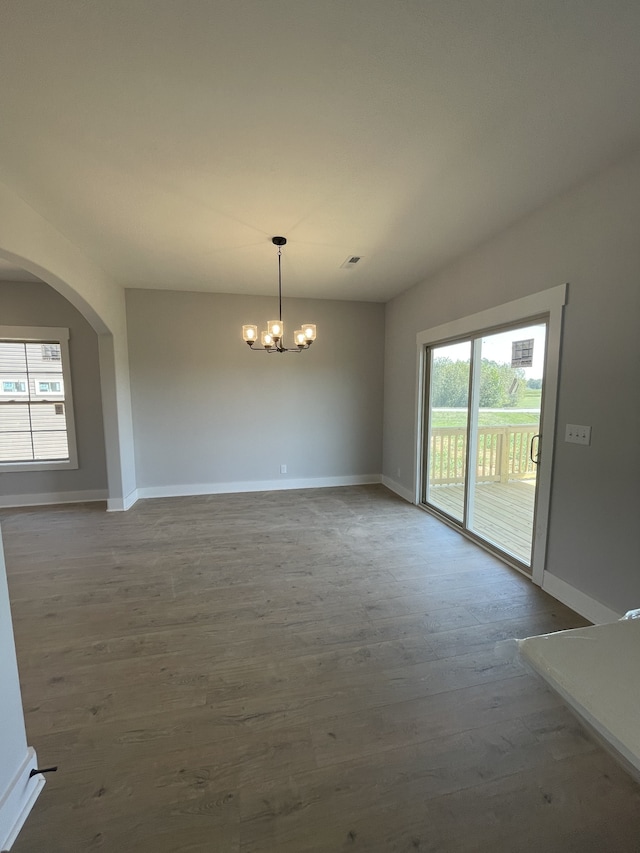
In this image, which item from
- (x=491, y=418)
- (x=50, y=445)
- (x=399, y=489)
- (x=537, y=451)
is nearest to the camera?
(x=537, y=451)

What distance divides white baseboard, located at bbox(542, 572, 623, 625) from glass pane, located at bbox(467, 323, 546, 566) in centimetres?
32

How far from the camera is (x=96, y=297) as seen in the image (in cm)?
368

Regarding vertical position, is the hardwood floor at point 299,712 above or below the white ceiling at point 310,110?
below

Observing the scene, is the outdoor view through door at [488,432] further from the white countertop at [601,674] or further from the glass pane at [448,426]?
the white countertop at [601,674]

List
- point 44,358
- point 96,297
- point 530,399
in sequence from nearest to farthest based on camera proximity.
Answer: point 530,399
point 96,297
point 44,358

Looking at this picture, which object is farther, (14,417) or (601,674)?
(14,417)

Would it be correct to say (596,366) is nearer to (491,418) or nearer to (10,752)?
(491,418)

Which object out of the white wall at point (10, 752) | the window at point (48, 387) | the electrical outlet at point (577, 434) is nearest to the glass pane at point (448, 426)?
the electrical outlet at point (577, 434)

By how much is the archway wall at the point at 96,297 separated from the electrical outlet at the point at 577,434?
406cm

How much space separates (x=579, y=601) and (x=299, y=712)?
78.6 inches

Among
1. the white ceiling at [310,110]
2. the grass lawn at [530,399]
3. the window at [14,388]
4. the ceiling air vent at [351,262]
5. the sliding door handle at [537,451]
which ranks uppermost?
the ceiling air vent at [351,262]

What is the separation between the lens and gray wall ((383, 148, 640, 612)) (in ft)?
6.64

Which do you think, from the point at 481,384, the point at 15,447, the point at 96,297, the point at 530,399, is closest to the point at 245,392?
the point at 96,297

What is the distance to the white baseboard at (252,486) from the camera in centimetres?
494
